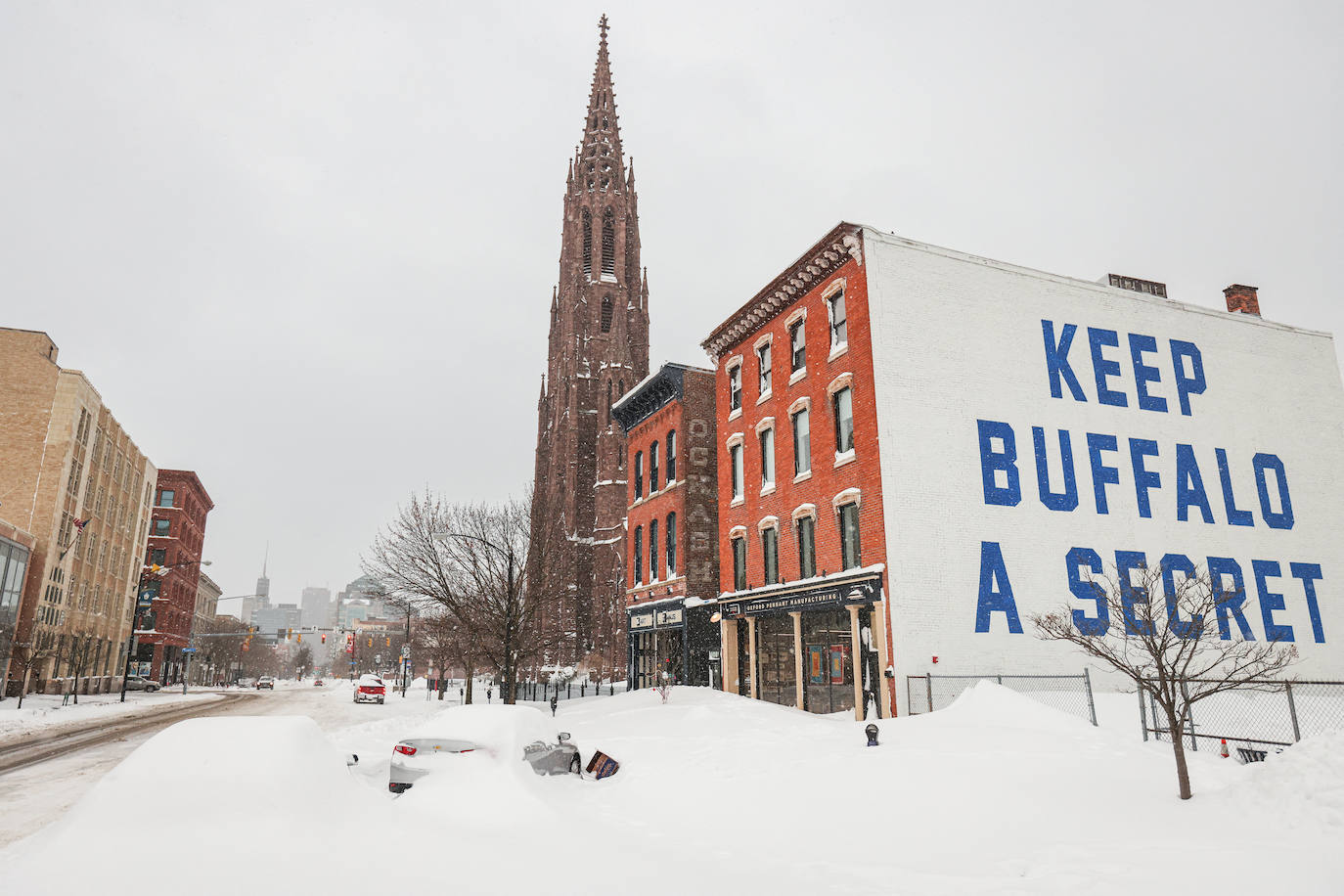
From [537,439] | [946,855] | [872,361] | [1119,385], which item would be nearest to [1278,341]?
[1119,385]

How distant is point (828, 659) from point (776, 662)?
80.9 inches

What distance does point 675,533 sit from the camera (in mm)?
33000

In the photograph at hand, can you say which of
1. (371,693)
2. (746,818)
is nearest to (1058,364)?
(746,818)

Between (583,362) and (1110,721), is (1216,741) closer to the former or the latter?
(1110,721)

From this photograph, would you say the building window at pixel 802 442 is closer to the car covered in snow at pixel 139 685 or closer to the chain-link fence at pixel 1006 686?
the chain-link fence at pixel 1006 686

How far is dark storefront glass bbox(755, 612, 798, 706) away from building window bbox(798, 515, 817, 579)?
3.65 m

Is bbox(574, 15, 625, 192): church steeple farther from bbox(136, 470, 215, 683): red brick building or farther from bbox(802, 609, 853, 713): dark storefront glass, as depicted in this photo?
bbox(802, 609, 853, 713): dark storefront glass

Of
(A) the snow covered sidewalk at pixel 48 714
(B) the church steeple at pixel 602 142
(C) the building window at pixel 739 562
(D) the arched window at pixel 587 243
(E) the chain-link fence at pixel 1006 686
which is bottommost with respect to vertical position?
(A) the snow covered sidewalk at pixel 48 714

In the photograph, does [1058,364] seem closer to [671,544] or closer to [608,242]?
[671,544]

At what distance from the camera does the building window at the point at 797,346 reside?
2629 cm

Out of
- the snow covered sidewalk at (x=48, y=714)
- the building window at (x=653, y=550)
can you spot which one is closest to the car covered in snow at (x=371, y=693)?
the snow covered sidewalk at (x=48, y=714)

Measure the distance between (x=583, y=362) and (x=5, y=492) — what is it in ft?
159

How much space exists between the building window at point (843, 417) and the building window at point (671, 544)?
10.8m

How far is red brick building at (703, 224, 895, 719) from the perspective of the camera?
2217 centimetres
